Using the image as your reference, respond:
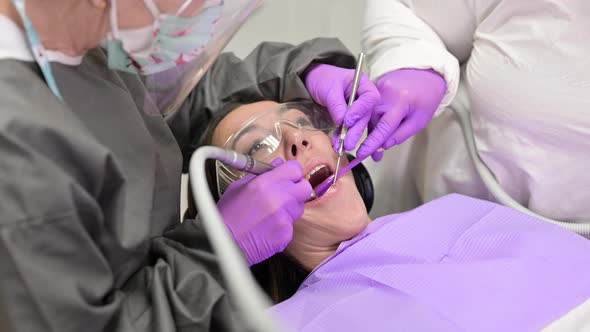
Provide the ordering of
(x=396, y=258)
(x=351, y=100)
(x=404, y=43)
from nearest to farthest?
(x=396, y=258)
(x=351, y=100)
(x=404, y=43)

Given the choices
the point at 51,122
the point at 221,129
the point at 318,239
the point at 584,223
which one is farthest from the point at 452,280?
the point at 51,122

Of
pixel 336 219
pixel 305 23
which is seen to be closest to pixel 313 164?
pixel 336 219

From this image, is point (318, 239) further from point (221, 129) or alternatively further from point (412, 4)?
point (412, 4)

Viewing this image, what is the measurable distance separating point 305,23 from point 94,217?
139 cm

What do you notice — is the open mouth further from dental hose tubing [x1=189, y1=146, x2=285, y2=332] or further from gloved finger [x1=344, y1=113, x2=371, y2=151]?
dental hose tubing [x1=189, y1=146, x2=285, y2=332]

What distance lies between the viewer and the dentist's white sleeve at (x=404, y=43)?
113cm

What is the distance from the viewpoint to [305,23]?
184cm

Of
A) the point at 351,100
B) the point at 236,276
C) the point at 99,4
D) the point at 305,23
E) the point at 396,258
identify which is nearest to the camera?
the point at 236,276

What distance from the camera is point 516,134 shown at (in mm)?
1021

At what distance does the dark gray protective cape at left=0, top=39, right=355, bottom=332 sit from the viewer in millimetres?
550

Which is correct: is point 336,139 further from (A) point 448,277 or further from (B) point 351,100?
(A) point 448,277

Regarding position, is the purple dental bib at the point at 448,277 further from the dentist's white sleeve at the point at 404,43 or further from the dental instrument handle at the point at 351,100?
the dentist's white sleeve at the point at 404,43

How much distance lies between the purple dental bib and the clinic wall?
1.01m

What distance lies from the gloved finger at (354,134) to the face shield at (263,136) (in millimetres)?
67
